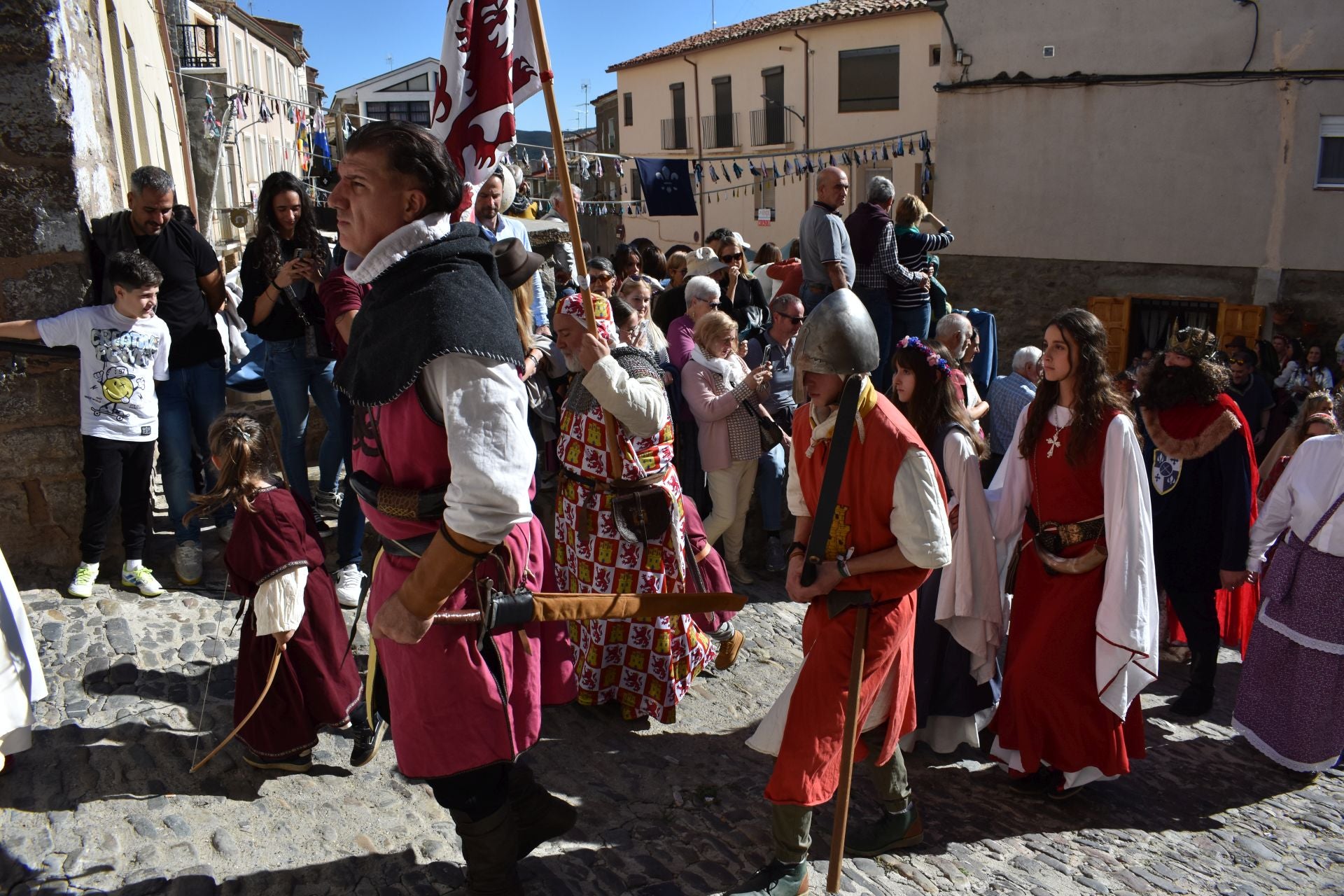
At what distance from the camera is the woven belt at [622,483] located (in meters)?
4.21

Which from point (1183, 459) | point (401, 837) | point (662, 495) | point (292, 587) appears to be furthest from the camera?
point (1183, 459)

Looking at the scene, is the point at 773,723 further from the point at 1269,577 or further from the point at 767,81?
the point at 767,81

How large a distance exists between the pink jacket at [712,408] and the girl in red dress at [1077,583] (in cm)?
202

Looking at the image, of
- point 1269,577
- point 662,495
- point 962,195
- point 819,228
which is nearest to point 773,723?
point 662,495

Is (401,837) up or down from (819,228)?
down

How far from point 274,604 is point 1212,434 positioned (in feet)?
14.2

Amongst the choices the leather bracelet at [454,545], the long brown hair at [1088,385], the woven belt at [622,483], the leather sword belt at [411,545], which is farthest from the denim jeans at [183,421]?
the long brown hair at [1088,385]

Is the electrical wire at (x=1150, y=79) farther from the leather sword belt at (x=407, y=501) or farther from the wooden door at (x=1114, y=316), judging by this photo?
the leather sword belt at (x=407, y=501)

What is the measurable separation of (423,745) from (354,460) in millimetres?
748

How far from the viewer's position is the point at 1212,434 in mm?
4863

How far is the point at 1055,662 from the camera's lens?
3.88 metres

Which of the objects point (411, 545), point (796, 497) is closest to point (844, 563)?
point (796, 497)

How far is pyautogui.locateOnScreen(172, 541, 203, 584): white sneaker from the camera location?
15.8 ft

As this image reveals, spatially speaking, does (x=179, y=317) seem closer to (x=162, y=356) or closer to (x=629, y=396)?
(x=162, y=356)
